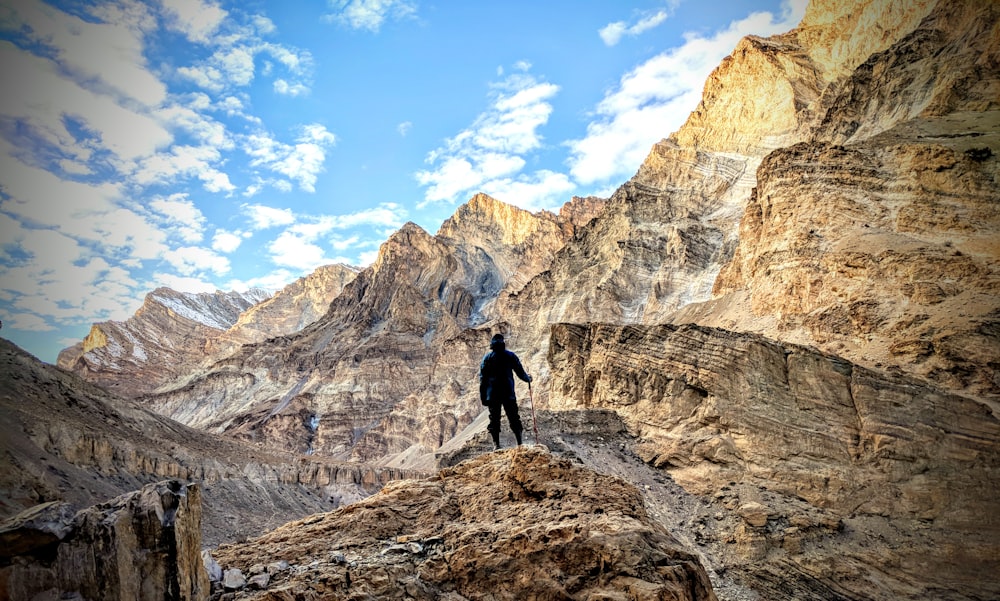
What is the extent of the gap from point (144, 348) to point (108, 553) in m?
181

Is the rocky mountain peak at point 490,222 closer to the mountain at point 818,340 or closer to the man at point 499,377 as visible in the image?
the mountain at point 818,340

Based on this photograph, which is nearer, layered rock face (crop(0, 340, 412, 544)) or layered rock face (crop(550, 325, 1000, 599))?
layered rock face (crop(550, 325, 1000, 599))

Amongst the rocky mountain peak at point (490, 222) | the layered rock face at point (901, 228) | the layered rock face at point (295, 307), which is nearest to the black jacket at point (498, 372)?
the layered rock face at point (901, 228)

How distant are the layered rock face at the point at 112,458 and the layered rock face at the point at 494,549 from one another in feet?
31.1

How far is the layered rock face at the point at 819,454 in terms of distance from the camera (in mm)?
17375

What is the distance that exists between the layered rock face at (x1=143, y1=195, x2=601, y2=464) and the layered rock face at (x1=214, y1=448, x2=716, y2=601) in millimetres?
74923

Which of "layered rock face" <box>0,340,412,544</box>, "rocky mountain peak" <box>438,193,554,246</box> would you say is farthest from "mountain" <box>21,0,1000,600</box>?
"rocky mountain peak" <box>438,193,554,246</box>

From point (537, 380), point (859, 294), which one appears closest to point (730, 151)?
point (537, 380)

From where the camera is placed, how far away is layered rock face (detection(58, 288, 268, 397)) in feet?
462

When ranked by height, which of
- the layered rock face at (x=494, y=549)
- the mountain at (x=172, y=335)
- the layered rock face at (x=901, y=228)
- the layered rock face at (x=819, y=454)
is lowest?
the layered rock face at (x=819, y=454)

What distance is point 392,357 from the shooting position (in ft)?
356

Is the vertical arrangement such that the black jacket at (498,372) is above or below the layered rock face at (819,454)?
above

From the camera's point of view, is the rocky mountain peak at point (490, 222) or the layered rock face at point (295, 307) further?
the layered rock face at point (295, 307)

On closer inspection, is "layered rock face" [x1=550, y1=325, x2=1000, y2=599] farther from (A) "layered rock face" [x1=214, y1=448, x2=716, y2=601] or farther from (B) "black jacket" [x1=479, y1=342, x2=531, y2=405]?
(A) "layered rock face" [x1=214, y1=448, x2=716, y2=601]
